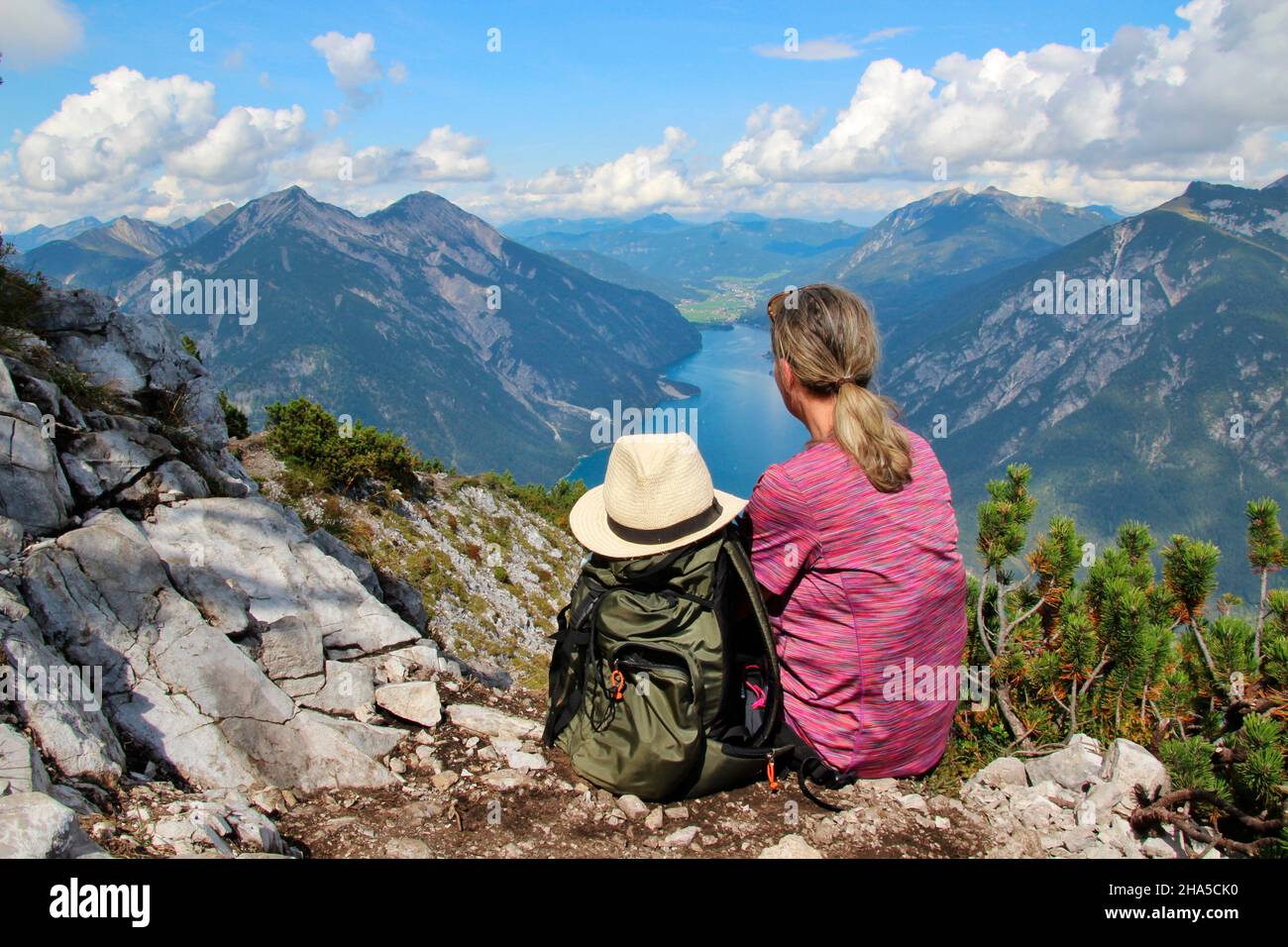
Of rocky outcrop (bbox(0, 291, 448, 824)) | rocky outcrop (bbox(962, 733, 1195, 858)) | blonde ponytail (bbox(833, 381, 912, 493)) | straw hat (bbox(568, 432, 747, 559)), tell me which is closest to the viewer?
blonde ponytail (bbox(833, 381, 912, 493))

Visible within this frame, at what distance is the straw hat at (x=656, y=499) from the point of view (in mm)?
4734

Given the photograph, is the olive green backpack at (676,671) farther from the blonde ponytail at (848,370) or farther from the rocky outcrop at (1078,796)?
the rocky outcrop at (1078,796)

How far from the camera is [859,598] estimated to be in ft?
14.8

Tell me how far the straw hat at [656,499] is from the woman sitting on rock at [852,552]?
396 mm

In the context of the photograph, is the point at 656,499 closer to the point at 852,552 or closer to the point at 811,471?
the point at 811,471

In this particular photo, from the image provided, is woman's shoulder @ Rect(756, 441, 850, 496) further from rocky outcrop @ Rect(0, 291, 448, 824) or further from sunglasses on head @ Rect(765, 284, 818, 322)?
rocky outcrop @ Rect(0, 291, 448, 824)

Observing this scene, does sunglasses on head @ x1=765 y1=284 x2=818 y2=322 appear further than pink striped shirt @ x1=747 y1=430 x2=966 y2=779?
Yes

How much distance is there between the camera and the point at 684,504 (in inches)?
186

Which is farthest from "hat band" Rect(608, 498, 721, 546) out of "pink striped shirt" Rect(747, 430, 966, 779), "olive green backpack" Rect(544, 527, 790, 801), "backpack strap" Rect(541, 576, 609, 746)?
"backpack strap" Rect(541, 576, 609, 746)

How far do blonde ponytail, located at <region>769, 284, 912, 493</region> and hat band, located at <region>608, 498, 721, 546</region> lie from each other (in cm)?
97

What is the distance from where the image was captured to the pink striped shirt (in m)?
4.43

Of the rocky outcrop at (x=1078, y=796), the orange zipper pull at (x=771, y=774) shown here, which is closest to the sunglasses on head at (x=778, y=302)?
the orange zipper pull at (x=771, y=774)
